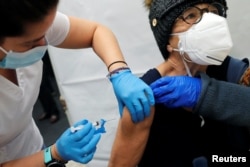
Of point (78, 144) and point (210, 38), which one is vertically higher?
point (210, 38)

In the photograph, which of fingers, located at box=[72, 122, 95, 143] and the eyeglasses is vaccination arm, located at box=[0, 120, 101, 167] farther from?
the eyeglasses

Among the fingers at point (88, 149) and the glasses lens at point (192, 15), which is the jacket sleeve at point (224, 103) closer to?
the glasses lens at point (192, 15)

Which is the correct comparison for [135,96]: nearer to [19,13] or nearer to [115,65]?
[115,65]

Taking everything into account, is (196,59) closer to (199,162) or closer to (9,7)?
(199,162)

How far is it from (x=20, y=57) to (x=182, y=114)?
62cm

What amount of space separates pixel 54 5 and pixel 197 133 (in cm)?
73

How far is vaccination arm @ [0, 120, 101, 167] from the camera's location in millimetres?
1044

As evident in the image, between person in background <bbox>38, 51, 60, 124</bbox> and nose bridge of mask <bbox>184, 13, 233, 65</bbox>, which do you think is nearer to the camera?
nose bridge of mask <bbox>184, 13, 233, 65</bbox>

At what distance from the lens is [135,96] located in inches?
40.6

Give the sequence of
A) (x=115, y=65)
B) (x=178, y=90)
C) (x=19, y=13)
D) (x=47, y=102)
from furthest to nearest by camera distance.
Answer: (x=47, y=102), (x=115, y=65), (x=178, y=90), (x=19, y=13)

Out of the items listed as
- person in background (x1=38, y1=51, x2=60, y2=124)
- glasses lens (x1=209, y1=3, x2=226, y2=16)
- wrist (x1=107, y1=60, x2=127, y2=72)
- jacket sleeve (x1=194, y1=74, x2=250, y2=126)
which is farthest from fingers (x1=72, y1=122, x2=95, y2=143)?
person in background (x1=38, y1=51, x2=60, y2=124)

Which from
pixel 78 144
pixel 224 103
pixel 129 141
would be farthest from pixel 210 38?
pixel 78 144

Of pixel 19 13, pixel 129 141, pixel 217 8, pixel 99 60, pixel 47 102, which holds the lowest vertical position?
pixel 47 102

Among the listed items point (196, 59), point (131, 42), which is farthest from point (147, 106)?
point (131, 42)
